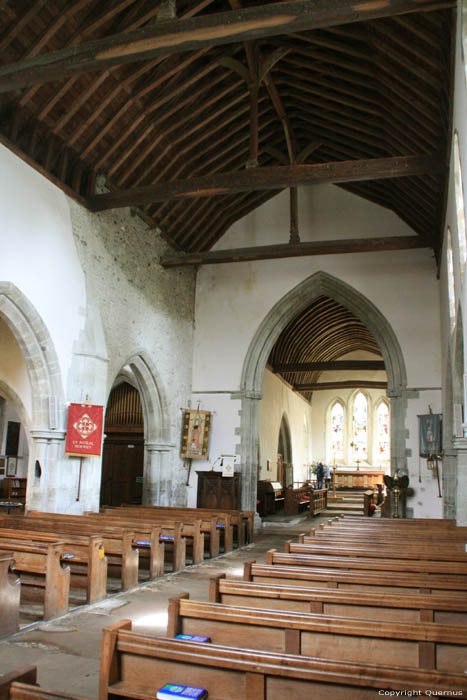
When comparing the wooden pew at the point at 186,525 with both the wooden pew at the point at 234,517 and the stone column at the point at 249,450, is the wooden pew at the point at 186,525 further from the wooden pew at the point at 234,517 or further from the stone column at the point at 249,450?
the stone column at the point at 249,450

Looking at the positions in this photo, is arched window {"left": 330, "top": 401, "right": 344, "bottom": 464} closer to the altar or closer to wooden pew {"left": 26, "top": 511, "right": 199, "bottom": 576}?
the altar

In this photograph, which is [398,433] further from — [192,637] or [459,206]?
[192,637]

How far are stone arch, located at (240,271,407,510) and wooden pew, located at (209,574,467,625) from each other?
902cm

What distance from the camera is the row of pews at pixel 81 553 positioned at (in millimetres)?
4703

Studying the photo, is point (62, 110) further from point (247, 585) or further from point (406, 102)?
point (247, 585)

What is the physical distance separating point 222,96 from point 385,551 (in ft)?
25.5

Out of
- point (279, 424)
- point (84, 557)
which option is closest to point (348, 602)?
point (84, 557)

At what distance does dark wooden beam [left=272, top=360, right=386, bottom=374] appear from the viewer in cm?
1666

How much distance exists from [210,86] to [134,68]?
5.07 ft

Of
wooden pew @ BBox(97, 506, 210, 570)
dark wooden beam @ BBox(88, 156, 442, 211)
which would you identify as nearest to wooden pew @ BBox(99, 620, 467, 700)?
wooden pew @ BBox(97, 506, 210, 570)

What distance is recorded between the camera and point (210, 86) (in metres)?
9.34

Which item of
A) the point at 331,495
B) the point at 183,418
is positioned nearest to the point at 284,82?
the point at 183,418

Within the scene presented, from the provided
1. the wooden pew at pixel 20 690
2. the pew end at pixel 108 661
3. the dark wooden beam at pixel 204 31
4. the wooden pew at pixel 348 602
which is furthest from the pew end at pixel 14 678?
the dark wooden beam at pixel 204 31

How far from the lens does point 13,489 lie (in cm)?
1370
